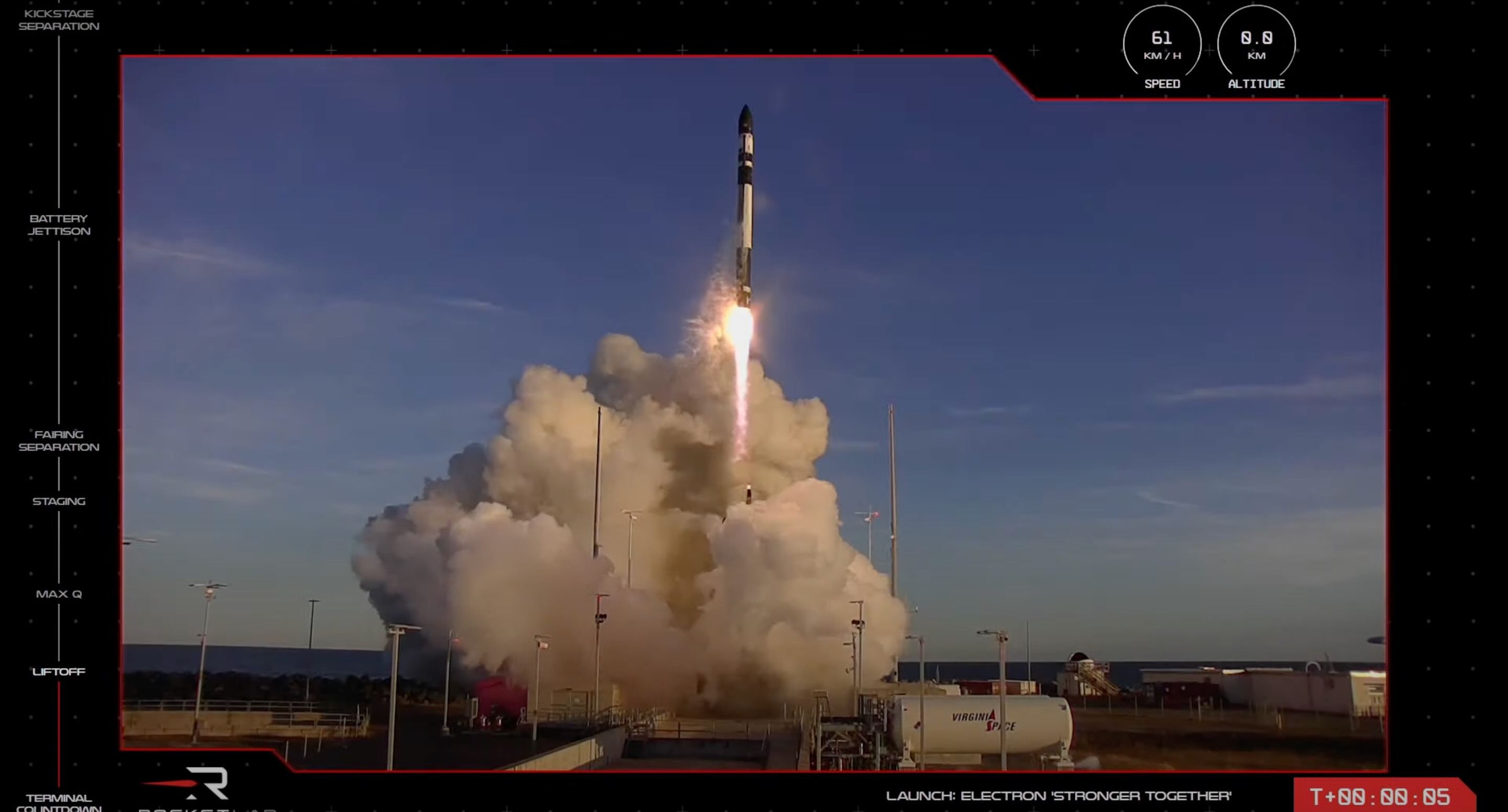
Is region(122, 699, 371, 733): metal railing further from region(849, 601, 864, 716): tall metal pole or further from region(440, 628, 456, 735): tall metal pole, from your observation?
region(849, 601, 864, 716): tall metal pole

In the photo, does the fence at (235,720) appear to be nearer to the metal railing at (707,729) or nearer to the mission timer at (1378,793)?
the metal railing at (707,729)

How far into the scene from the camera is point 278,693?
62.1 m

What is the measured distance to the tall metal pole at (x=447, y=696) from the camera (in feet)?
134

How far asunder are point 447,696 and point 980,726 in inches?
803

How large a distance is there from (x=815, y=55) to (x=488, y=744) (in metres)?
27.4

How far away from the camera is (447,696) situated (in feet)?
151

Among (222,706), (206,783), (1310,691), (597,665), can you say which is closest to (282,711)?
(222,706)

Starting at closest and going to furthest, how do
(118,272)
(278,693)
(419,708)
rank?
1. (118,272)
2. (419,708)
3. (278,693)

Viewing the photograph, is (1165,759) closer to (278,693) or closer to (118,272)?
(118,272)

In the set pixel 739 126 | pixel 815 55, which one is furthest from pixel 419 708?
pixel 815 55

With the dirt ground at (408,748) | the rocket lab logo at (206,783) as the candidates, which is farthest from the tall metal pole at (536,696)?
the rocket lab logo at (206,783)

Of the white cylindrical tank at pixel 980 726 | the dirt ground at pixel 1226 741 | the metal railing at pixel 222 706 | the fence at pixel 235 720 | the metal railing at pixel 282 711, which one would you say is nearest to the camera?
the dirt ground at pixel 1226 741

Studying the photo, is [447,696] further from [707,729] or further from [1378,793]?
[1378,793]

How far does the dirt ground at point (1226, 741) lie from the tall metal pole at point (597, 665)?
16038 millimetres
